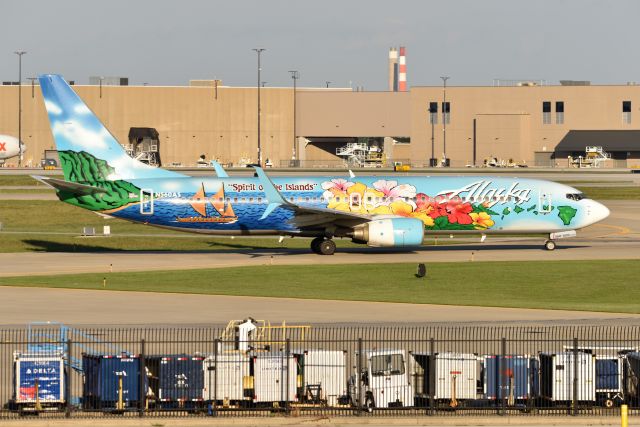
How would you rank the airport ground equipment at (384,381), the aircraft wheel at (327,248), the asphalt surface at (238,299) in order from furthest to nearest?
1. the aircraft wheel at (327,248)
2. the asphalt surface at (238,299)
3. the airport ground equipment at (384,381)

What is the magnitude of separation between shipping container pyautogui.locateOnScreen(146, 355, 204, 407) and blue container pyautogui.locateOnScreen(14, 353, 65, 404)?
2.40 meters

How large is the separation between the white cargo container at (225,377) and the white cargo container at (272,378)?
37cm

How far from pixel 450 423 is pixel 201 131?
170107 mm

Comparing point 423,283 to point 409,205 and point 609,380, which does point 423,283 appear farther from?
point 609,380

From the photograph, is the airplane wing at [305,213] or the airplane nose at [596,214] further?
the airplane nose at [596,214]

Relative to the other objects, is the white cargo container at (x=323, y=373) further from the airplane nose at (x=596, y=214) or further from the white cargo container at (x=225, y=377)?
the airplane nose at (x=596, y=214)

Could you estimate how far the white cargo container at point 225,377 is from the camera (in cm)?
3042

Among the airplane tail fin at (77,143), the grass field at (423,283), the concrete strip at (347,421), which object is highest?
the airplane tail fin at (77,143)

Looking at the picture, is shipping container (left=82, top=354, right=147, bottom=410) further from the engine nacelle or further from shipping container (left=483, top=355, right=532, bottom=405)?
the engine nacelle

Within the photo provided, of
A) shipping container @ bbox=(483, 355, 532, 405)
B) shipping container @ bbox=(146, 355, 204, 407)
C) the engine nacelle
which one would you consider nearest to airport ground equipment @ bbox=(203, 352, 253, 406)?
shipping container @ bbox=(146, 355, 204, 407)

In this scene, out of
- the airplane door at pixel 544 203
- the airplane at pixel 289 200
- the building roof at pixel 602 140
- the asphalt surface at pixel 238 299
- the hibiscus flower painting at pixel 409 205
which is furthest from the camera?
the building roof at pixel 602 140

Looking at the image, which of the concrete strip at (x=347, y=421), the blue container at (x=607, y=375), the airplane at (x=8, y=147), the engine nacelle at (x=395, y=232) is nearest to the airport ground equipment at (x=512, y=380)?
the concrete strip at (x=347, y=421)

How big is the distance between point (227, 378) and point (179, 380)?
1.26 meters

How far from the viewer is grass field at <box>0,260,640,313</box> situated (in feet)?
171
